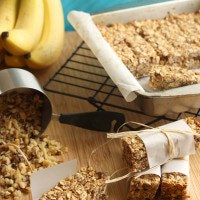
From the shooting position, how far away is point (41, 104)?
4.54ft

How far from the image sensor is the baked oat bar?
131 centimetres

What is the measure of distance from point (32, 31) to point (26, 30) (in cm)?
→ 2

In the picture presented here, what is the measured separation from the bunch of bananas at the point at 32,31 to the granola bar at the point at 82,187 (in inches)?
18.6

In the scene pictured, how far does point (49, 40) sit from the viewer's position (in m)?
1.54

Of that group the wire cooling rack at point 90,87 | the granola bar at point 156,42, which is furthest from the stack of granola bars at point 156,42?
the wire cooling rack at point 90,87

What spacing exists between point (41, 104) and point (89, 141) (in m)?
0.17

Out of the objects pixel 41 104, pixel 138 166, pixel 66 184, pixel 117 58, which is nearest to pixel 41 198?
pixel 66 184

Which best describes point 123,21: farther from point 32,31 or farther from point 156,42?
point 32,31

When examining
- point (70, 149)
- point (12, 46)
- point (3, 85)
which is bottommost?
point (70, 149)

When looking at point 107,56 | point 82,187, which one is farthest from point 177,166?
point 107,56

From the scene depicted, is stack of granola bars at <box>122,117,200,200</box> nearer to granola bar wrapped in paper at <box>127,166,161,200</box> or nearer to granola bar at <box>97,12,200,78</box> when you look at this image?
granola bar wrapped in paper at <box>127,166,161,200</box>

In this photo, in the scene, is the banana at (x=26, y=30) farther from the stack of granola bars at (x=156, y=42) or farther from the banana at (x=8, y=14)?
the stack of granola bars at (x=156, y=42)

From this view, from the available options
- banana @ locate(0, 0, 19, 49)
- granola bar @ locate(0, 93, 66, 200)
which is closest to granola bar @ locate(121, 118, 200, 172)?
granola bar @ locate(0, 93, 66, 200)

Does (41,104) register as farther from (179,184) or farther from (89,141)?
(179,184)
